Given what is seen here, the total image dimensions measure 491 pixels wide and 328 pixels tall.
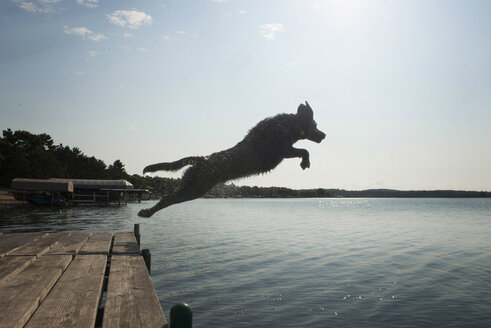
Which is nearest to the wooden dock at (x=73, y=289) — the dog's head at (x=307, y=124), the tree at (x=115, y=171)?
the dog's head at (x=307, y=124)

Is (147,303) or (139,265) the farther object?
(139,265)

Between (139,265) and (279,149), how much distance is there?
3.34 metres

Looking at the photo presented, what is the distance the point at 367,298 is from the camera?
15055 mm

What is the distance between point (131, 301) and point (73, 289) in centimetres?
114

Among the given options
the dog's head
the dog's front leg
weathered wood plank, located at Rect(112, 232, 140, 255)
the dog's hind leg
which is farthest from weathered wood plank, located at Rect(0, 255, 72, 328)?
the dog's head

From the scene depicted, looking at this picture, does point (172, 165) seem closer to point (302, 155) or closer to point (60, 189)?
point (302, 155)

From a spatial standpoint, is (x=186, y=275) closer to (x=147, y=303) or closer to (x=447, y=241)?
(x=147, y=303)

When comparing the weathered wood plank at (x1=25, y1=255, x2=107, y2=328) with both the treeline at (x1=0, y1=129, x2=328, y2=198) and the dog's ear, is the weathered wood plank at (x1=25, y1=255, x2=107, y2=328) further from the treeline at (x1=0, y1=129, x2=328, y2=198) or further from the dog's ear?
the treeline at (x1=0, y1=129, x2=328, y2=198)

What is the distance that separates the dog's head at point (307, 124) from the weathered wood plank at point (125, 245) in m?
4.76

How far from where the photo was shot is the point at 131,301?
4789 mm

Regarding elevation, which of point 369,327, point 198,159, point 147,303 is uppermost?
point 198,159

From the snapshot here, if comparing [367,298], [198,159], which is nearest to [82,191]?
[367,298]

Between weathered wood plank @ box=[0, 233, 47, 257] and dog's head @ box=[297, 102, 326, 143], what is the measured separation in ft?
21.3

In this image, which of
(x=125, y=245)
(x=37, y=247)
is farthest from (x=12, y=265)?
(x=125, y=245)
